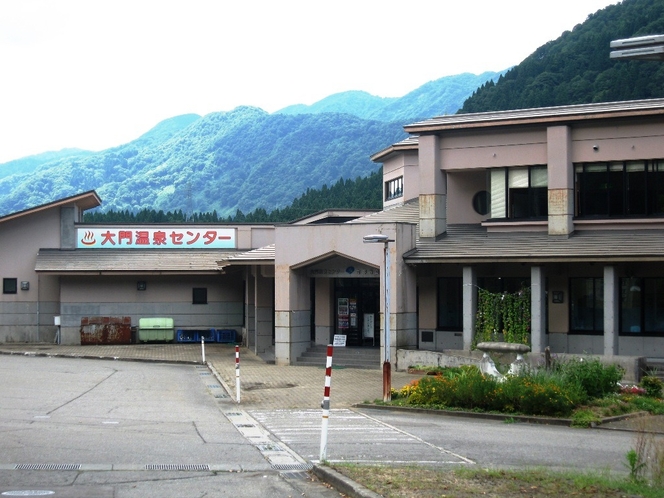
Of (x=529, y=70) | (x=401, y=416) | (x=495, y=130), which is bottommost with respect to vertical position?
(x=401, y=416)

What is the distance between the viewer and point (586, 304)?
94.2 ft

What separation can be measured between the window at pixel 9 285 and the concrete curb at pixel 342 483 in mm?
31305

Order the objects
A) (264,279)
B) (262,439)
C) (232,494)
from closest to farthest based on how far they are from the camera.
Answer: (232,494) → (262,439) → (264,279)

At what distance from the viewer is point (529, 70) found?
102 m

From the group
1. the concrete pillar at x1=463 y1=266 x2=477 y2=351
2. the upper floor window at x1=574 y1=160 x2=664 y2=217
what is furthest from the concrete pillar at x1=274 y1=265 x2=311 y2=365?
the upper floor window at x1=574 y1=160 x2=664 y2=217

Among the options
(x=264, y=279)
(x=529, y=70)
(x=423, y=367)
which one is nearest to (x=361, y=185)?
(x=529, y=70)

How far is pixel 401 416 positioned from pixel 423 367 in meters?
9.04

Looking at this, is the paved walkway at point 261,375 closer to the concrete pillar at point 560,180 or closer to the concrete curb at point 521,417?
the concrete curb at point 521,417

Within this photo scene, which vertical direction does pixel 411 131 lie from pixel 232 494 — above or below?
above

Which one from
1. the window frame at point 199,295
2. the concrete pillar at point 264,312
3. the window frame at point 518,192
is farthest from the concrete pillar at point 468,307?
the window frame at point 199,295

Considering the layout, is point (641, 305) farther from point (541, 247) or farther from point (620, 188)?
point (620, 188)

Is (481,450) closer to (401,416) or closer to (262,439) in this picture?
(262,439)

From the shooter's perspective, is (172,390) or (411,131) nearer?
(172,390)

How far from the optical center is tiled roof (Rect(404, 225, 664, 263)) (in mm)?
26125
